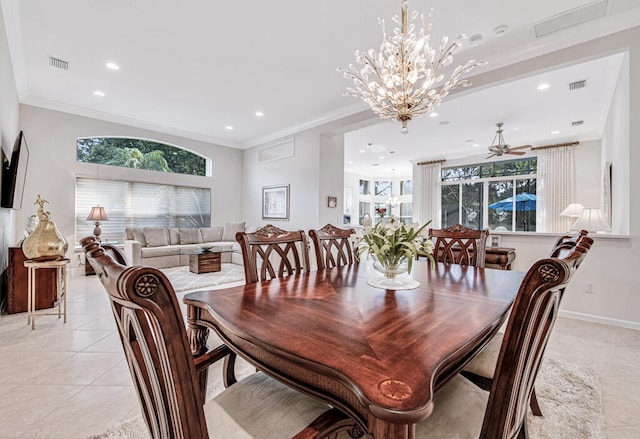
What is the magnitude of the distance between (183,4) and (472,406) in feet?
11.5

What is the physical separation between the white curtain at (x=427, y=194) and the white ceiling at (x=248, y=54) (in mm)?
2965

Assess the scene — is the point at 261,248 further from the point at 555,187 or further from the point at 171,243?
the point at 555,187

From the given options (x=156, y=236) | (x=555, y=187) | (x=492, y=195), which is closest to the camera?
(x=156, y=236)

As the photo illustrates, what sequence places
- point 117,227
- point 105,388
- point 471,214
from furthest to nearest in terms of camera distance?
point 471,214 < point 117,227 < point 105,388

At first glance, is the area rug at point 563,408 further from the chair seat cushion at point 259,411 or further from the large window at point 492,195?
the large window at point 492,195

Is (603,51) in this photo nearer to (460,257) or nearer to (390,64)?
(390,64)

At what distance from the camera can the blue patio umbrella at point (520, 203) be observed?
24.1 feet

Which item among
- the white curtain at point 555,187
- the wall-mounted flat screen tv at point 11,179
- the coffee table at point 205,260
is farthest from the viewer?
the white curtain at point 555,187

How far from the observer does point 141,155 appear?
20.5ft

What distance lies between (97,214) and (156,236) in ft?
3.55

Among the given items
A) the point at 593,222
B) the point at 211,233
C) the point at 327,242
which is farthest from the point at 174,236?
the point at 593,222

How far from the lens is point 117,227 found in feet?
19.5

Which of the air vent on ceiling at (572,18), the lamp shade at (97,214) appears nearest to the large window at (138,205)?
the lamp shade at (97,214)

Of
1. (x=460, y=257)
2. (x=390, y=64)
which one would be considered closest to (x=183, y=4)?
(x=390, y=64)
